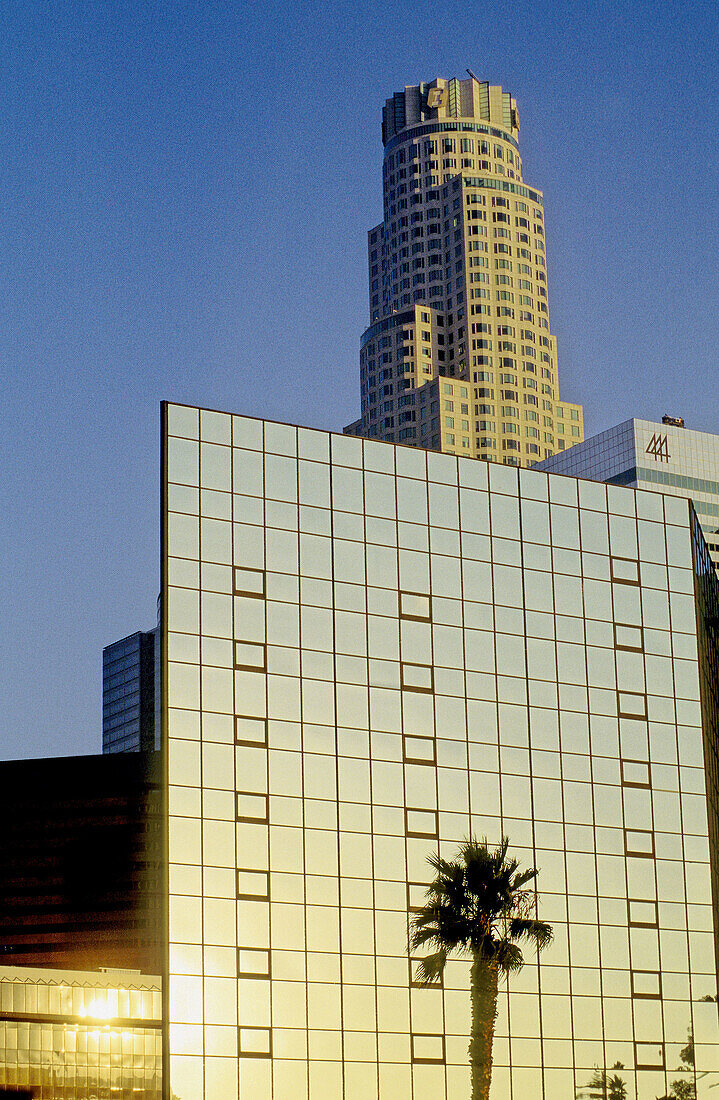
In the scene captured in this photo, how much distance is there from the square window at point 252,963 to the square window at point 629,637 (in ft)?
76.2

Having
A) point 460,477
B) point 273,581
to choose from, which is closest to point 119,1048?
→ point 273,581

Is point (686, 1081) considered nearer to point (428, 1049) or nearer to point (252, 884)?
point (428, 1049)

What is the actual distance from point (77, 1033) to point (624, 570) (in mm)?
31464

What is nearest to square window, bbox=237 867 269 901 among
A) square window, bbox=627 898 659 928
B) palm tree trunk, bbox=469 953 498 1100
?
palm tree trunk, bbox=469 953 498 1100

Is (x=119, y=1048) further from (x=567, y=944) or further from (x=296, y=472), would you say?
(x=296, y=472)

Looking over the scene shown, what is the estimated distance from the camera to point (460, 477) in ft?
228

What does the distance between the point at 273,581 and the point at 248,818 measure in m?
9.32

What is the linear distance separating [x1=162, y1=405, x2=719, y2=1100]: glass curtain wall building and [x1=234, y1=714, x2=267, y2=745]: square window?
0.35ft

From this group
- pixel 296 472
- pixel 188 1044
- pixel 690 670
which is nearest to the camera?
pixel 188 1044

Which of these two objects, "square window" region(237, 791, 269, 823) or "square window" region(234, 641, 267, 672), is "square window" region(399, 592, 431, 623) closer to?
"square window" region(234, 641, 267, 672)

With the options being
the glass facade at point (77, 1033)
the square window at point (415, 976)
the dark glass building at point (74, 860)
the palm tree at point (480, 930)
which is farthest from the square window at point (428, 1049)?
the dark glass building at point (74, 860)

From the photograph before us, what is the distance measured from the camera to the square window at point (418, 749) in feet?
209

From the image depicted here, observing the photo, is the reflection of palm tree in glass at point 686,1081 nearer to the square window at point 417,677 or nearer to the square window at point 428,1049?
the square window at point 428,1049

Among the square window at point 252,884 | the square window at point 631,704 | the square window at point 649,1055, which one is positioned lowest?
the square window at point 649,1055
